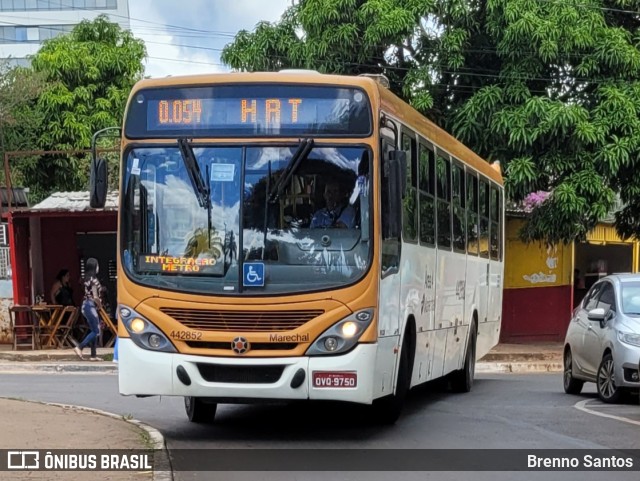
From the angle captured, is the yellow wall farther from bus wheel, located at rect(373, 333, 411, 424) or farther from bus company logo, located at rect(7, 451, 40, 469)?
bus company logo, located at rect(7, 451, 40, 469)

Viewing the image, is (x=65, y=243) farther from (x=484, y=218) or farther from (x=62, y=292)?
(x=484, y=218)

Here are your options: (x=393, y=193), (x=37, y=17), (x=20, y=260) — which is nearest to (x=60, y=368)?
(x=20, y=260)

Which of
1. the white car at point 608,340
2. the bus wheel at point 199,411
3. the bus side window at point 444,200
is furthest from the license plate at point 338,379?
the white car at point 608,340

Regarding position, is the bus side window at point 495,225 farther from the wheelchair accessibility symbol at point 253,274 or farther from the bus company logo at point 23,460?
the bus company logo at point 23,460

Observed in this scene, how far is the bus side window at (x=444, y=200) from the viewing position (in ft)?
44.0

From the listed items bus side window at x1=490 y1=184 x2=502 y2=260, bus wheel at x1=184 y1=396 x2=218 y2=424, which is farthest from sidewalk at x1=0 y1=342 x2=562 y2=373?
bus wheel at x1=184 y1=396 x2=218 y2=424

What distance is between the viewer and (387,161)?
10.5 metres

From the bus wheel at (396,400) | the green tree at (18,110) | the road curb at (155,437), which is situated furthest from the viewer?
the green tree at (18,110)

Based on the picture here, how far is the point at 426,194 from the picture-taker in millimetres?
12602

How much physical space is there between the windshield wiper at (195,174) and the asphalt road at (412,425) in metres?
2.25

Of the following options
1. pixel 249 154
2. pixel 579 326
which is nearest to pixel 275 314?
pixel 249 154

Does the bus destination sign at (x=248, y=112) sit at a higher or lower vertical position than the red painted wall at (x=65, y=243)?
higher

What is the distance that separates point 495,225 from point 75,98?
856 inches

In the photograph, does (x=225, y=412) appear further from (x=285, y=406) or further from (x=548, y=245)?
(x=548, y=245)
